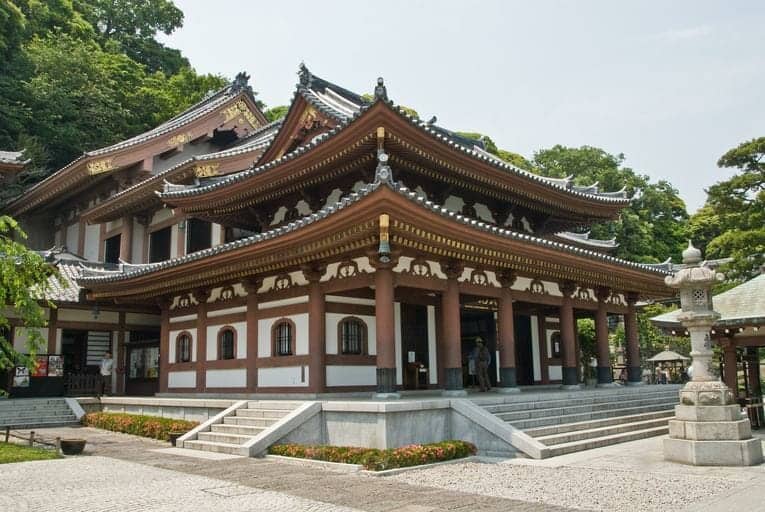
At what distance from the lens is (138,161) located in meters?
25.6

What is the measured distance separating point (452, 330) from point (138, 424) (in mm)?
9134

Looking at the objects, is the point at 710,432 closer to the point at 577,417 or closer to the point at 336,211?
the point at 577,417

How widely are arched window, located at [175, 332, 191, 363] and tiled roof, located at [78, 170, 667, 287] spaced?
8.13 ft

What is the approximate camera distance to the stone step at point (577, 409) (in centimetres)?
1315

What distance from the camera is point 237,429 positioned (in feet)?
46.3

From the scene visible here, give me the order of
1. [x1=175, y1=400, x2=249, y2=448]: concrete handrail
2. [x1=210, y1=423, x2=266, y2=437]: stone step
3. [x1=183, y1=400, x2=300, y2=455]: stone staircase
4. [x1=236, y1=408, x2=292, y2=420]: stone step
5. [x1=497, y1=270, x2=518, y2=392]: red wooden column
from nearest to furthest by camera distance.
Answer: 1. [x1=183, y1=400, x2=300, y2=455]: stone staircase
2. [x1=210, y1=423, x2=266, y2=437]: stone step
3. [x1=236, y1=408, x2=292, y2=420]: stone step
4. [x1=175, y1=400, x2=249, y2=448]: concrete handrail
5. [x1=497, y1=270, x2=518, y2=392]: red wooden column

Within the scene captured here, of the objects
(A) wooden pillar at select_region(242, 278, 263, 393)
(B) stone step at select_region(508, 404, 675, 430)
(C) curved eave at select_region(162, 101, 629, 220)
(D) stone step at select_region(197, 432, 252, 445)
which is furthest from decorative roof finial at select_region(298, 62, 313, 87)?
(B) stone step at select_region(508, 404, 675, 430)

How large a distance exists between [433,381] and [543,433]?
5342 mm

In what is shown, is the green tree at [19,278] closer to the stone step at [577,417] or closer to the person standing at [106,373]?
the stone step at [577,417]

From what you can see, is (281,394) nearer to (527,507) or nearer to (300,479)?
(300,479)

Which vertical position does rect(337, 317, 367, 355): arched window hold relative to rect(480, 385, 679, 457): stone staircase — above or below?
above

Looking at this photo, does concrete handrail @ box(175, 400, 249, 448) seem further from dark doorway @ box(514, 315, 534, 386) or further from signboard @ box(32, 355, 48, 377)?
dark doorway @ box(514, 315, 534, 386)

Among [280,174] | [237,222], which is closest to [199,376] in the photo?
[237,222]

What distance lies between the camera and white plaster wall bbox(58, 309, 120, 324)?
871 inches
